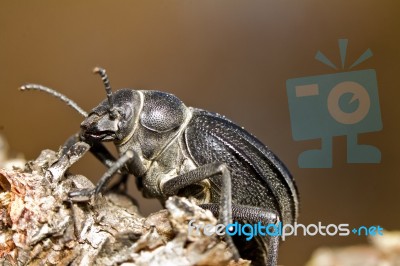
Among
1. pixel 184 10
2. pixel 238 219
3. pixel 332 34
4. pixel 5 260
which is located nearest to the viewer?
pixel 5 260

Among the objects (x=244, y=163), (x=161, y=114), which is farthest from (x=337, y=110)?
(x=161, y=114)

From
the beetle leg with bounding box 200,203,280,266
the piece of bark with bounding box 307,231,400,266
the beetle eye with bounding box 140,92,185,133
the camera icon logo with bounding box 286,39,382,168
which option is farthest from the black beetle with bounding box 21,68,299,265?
the piece of bark with bounding box 307,231,400,266

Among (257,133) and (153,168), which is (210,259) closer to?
(153,168)

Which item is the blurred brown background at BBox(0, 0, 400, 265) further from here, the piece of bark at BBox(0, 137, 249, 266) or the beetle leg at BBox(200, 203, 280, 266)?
the piece of bark at BBox(0, 137, 249, 266)

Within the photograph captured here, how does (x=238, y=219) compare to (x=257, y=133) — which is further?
(x=257, y=133)

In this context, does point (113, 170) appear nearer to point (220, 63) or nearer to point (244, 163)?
point (244, 163)

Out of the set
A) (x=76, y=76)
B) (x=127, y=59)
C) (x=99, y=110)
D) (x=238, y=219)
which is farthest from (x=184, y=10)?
(x=238, y=219)

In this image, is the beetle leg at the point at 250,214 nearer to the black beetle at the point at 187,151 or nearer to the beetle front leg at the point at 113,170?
the black beetle at the point at 187,151

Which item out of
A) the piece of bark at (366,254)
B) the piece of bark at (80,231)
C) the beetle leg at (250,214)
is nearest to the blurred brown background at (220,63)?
the piece of bark at (366,254)
